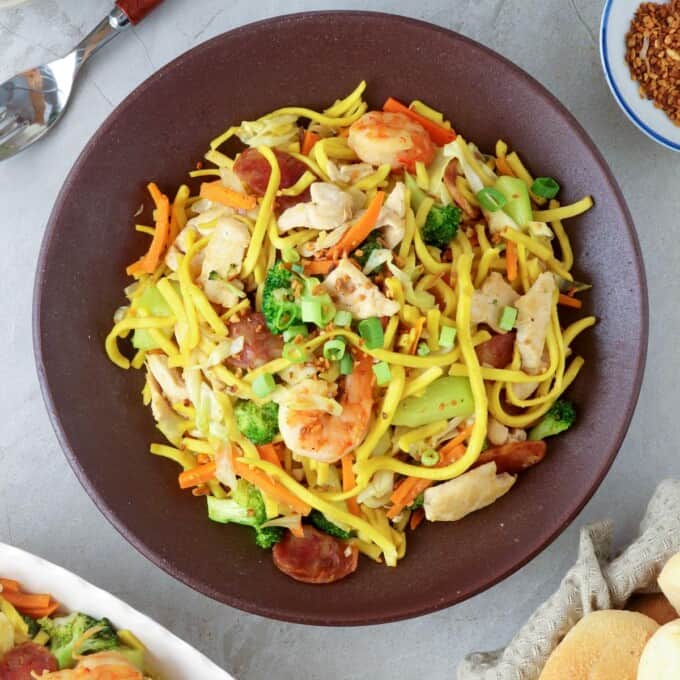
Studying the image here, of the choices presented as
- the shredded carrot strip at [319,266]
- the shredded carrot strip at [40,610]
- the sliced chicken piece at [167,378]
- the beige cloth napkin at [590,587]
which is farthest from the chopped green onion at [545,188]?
the shredded carrot strip at [40,610]

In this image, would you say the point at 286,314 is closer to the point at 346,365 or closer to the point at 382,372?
the point at 346,365

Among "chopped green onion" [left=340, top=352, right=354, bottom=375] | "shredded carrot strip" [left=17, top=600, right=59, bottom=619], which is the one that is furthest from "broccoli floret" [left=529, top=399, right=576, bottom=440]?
"shredded carrot strip" [left=17, top=600, right=59, bottom=619]

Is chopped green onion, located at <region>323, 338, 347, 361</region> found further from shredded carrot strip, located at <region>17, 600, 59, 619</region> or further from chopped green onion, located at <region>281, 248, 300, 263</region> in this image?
shredded carrot strip, located at <region>17, 600, 59, 619</region>

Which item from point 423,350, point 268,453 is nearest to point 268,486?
point 268,453

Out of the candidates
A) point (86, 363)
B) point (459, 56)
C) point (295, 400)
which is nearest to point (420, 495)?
point (295, 400)

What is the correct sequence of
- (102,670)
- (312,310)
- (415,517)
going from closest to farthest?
(312,310)
(102,670)
(415,517)

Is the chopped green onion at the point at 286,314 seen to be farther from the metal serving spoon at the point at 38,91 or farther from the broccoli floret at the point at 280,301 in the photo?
the metal serving spoon at the point at 38,91

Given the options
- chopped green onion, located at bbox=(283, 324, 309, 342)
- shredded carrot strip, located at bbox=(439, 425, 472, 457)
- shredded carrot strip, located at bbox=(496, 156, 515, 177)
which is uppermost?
chopped green onion, located at bbox=(283, 324, 309, 342)
